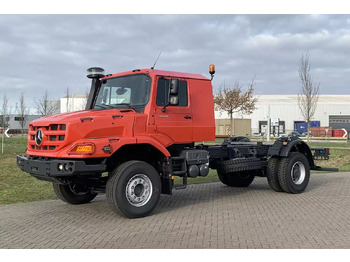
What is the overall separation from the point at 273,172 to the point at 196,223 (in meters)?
3.82

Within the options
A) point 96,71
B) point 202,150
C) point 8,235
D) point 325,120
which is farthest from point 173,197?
point 325,120

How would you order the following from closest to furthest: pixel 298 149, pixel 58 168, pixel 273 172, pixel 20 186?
pixel 58 168
pixel 273 172
pixel 298 149
pixel 20 186

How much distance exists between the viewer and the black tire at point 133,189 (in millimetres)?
6801

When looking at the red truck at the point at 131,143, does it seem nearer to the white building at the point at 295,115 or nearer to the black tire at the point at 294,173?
the black tire at the point at 294,173

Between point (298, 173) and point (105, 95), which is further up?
point (105, 95)

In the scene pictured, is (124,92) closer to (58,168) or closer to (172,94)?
(172,94)

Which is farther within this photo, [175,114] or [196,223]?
[175,114]

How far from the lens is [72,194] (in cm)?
837

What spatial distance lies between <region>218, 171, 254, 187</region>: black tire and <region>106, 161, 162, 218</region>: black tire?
401 centimetres

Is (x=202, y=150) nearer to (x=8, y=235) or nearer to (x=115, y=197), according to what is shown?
(x=115, y=197)

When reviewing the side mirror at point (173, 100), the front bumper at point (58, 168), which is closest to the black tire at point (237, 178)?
the side mirror at point (173, 100)

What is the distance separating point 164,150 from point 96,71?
249cm

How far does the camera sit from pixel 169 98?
757 cm

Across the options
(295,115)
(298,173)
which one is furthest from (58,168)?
(295,115)
